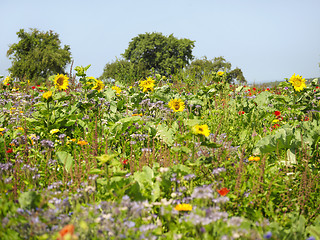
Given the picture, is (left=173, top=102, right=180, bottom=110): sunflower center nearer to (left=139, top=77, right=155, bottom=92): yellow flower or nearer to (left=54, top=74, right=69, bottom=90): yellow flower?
(left=139, top=77, right=155, bottom=92): yellow flower

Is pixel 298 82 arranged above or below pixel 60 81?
below

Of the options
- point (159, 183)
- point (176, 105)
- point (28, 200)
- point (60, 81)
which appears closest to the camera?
point (28, 200)

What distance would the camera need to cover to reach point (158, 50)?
55281 mm

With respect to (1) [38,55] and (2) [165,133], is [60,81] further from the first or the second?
(1) [38,55]

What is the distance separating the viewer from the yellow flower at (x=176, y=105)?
3879 millimetres

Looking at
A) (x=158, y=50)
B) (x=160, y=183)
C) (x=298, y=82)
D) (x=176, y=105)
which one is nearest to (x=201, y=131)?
(x=160, y=183)

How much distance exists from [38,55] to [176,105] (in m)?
46.1

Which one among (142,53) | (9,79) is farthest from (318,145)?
(142,53)

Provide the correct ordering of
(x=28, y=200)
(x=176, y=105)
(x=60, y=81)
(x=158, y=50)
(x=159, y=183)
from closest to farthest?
(x=28, y=200), (x=159, y=183), (x=176, y=105), (x=60, y=81), (x=158, y=50)

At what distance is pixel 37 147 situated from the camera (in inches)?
132

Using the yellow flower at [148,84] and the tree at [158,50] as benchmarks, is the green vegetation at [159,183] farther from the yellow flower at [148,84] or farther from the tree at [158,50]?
the tree at [158,50]

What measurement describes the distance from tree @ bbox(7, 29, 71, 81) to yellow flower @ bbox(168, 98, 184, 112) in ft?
140

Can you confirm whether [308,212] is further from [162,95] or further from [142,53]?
[142,53]

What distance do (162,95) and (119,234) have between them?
365cm
